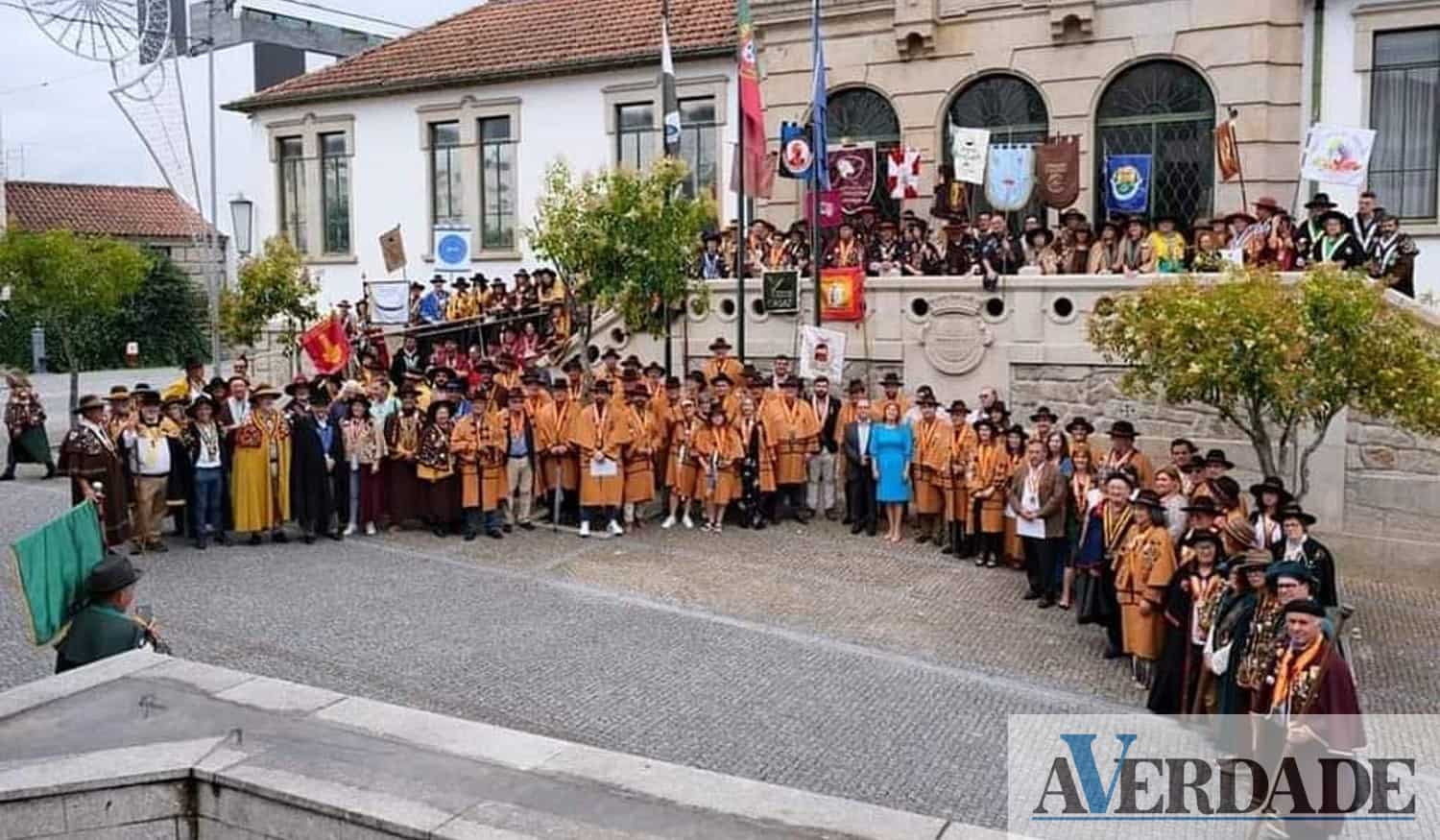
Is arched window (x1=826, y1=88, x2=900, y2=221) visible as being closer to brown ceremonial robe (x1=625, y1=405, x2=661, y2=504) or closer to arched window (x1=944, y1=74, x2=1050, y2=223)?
arched window (x1=944, y1=74, x2=1050, y2=223)

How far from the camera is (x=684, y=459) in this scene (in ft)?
52.5

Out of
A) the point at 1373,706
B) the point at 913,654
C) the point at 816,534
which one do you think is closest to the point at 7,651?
the point at 913,654

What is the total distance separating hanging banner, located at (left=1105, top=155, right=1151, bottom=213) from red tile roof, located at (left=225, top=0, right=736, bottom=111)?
23.8ft

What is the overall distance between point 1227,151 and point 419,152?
16.0 metres

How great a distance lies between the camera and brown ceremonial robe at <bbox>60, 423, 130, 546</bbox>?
542 inches

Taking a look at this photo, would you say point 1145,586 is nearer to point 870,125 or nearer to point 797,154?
point 797,154

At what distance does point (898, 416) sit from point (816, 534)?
1674mm

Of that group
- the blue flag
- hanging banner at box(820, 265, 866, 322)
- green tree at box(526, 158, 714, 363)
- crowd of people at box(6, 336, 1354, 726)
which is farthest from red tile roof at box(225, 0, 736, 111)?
crowd of people at box(6, 336, 1354, 726)

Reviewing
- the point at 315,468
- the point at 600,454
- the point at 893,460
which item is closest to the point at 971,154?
the point at 893,460

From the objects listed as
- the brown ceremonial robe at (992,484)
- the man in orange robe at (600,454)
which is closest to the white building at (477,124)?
the man in orange robe at (600,454)

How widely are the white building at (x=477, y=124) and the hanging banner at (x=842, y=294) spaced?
544 centimetres

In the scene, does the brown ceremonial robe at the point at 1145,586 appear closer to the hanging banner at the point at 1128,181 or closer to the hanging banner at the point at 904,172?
the hanging banner at the point at 1128,181

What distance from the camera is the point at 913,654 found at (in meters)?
11.3

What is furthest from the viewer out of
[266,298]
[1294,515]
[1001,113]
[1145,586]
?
[266,298]
